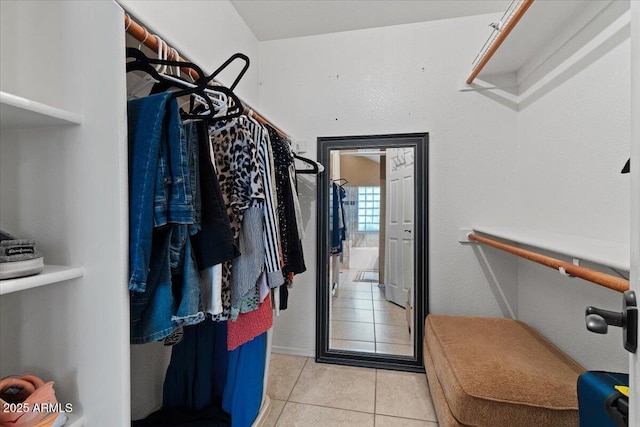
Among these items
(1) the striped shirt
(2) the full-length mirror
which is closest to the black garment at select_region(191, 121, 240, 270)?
(1) the striped shirt

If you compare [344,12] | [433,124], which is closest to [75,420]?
[433,124]

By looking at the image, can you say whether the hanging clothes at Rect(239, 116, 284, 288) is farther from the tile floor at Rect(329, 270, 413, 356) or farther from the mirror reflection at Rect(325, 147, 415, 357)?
the tile floor at Rect(329, 270, 413, 356)

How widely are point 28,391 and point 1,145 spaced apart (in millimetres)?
629

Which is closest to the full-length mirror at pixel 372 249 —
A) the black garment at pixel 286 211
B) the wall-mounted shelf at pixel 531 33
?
the wall-mounted shelf at pixel 531 33

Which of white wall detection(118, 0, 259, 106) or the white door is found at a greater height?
white wall detection(118, 0, 259, 106)

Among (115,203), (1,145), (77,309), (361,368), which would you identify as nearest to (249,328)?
(77,309)

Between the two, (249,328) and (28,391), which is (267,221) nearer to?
(249,328)

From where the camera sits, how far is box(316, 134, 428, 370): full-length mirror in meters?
2.11

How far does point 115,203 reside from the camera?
0.66m

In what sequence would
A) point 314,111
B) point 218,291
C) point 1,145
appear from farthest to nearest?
1. point 314,111
2. point 218,291
3. point 1,145

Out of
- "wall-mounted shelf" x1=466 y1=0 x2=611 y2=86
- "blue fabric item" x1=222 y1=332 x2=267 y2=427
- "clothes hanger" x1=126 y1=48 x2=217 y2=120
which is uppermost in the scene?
"wall-mounted shelf" x1=466 y1=0 x2=611 y2=86

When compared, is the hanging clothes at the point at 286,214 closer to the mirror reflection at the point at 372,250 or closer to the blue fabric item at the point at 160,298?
the blue fabric item at the point at 160,298

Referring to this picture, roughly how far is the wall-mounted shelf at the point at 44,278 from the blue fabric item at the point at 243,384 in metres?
0.80

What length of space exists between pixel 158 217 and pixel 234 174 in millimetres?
354
